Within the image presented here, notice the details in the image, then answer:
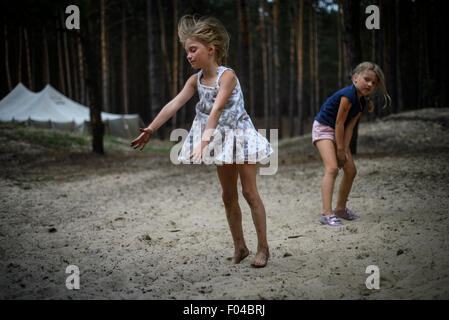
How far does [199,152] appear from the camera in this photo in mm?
2318

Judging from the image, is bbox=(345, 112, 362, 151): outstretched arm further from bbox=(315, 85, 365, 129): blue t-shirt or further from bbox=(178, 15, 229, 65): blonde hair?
bbox=(178, 15, 229, 65): blonde hair

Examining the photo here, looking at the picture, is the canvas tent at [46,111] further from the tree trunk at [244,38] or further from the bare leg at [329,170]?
the bare leg at [329,170]

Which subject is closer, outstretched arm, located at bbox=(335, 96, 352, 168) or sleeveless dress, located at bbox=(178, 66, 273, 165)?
sleeveless dress, located at bbox=(178, 66, 273, 165)

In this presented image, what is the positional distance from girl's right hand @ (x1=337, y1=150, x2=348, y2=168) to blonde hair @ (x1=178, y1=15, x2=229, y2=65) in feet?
6.40

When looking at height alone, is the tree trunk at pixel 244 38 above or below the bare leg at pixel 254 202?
above

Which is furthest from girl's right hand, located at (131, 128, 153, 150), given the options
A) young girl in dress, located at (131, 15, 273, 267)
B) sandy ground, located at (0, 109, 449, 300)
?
sandy ground, located at (0, 109, 449, 300)

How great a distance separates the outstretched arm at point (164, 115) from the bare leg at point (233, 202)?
597mm

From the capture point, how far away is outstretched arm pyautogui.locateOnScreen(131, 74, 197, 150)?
2654mm

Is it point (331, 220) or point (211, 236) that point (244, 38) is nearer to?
point (331, 220)

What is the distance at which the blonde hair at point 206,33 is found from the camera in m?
2.66

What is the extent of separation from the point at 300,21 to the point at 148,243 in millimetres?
18672

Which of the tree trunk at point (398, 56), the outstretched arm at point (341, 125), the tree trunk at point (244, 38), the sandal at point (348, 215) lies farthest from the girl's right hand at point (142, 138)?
the tree trunk at point (398, 56)
